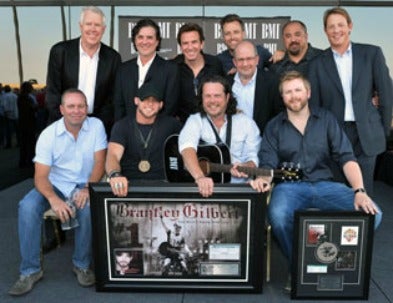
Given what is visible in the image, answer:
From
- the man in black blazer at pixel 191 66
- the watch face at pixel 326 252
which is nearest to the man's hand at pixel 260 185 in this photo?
the watch face at pixel 326 252

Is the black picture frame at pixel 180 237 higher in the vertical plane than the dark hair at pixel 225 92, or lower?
lower

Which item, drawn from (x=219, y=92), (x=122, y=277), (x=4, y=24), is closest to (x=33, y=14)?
(x=4, y=24)

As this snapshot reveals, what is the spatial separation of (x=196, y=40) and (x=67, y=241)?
2059mm

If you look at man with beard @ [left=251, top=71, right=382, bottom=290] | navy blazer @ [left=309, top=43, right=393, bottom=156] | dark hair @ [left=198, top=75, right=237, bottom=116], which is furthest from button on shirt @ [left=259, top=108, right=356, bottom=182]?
navy blazer @ [left=309, top=43, right=393, bottom=156]

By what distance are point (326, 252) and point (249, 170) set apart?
2.37 ft

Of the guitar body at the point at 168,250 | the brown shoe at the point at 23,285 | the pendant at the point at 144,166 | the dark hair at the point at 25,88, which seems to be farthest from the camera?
the dark hair at the point at 25,88

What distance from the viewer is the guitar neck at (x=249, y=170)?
3.36 meters

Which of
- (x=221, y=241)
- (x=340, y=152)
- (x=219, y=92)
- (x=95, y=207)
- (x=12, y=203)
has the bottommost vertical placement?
(x=12, y=203)

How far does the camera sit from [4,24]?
734cm

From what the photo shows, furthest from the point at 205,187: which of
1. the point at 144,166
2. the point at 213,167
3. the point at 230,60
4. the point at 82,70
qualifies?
the point at 230,60

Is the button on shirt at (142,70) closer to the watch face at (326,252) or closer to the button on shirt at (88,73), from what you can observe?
the button on shirt at (88,73)

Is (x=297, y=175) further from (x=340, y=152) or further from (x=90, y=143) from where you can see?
(x=90, y=143)

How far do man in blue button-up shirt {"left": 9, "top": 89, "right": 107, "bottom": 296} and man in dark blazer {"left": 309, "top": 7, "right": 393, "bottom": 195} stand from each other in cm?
176

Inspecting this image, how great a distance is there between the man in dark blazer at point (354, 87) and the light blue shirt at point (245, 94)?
48 centimetres
